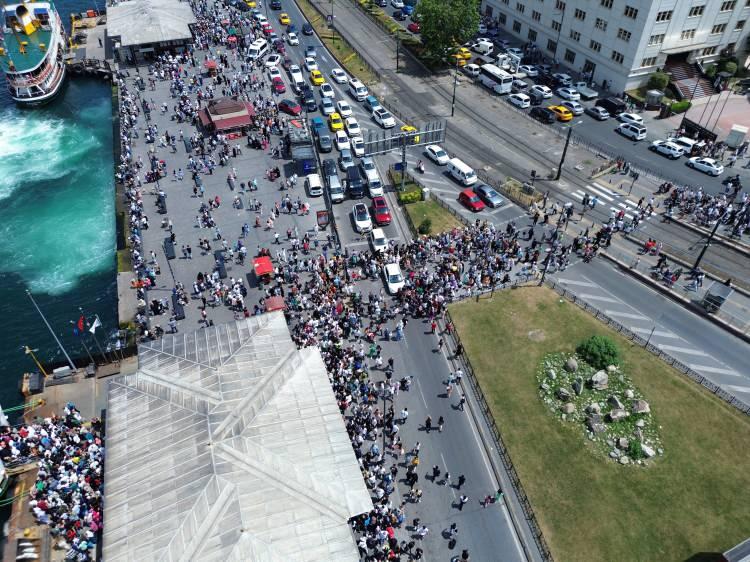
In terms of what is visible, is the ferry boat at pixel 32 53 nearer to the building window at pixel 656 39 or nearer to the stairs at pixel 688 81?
the building window at pixel 656 39

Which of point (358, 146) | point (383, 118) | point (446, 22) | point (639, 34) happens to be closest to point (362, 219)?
point (358, 146)

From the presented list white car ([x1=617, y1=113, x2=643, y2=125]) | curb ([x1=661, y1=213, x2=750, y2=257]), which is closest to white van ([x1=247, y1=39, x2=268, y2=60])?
white car ([x1=617, y1=113, x2=643, y2=125])

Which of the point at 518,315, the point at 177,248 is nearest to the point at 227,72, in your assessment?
the point at 177,248

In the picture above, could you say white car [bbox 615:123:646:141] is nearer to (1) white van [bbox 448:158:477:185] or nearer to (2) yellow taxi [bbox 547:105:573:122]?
(2) yellow taxi [bbox 547:105:573:122]

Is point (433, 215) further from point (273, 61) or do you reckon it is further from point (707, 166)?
point (273, 61)

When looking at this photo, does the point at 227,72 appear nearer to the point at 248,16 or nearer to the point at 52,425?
the point at 248,16
